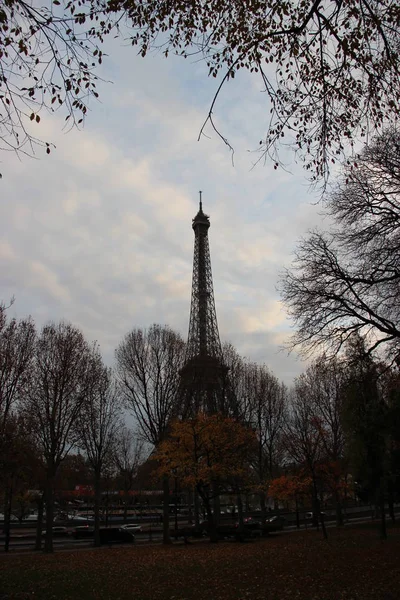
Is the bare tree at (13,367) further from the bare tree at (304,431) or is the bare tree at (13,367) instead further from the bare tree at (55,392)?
the bare tree at (304,431)

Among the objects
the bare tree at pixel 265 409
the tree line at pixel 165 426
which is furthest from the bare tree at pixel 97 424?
the bare tree at pixel 265 409

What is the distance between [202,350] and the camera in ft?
181

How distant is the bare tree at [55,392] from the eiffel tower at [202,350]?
27.0 ft

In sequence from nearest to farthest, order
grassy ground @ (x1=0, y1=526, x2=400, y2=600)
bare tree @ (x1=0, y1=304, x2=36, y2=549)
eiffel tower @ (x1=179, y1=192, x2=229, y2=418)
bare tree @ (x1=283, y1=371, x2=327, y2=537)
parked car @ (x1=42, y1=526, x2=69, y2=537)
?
grassy ground @ (x1=0, y1=526, x2=400, y2=600) → bare tree @ (x1=0, y1=304, x2=36, y2=549) → bare tree @ (x1=283, y1=371, x2=327, y2=537) → eiffel tower @ (x1=179, y1=192, x2=229, y2=418) → parked car @ (x1=42, y1=526, x2=69, y2=537)

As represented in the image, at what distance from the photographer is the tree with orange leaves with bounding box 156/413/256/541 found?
82.9ft

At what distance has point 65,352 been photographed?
86.1ft

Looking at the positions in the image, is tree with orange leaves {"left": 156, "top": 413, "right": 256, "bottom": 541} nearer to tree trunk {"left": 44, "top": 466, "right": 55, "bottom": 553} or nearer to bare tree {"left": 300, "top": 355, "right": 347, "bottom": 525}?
tree trunk {"left": 44, "top": 466, "right": 55, "bottom": 553}

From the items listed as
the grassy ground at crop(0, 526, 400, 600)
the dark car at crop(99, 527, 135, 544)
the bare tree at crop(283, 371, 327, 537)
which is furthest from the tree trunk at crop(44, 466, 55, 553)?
the bare tree at crop(283, 371, 327, 537)

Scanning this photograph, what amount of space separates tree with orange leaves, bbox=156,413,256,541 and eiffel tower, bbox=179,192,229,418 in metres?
6.18

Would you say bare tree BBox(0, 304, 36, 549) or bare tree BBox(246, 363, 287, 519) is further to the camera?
bare tree BBox(246, 363, 287, 519)

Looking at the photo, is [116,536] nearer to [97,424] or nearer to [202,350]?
[97,424]

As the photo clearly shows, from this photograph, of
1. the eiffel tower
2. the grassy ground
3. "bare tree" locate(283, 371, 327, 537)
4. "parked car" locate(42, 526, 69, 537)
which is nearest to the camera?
the grassy ground

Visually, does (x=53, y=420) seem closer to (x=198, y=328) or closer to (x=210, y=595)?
(x=210, y=595)

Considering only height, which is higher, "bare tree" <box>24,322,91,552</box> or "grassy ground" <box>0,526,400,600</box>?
"bare tree" <box>24,322,91,552</box>
